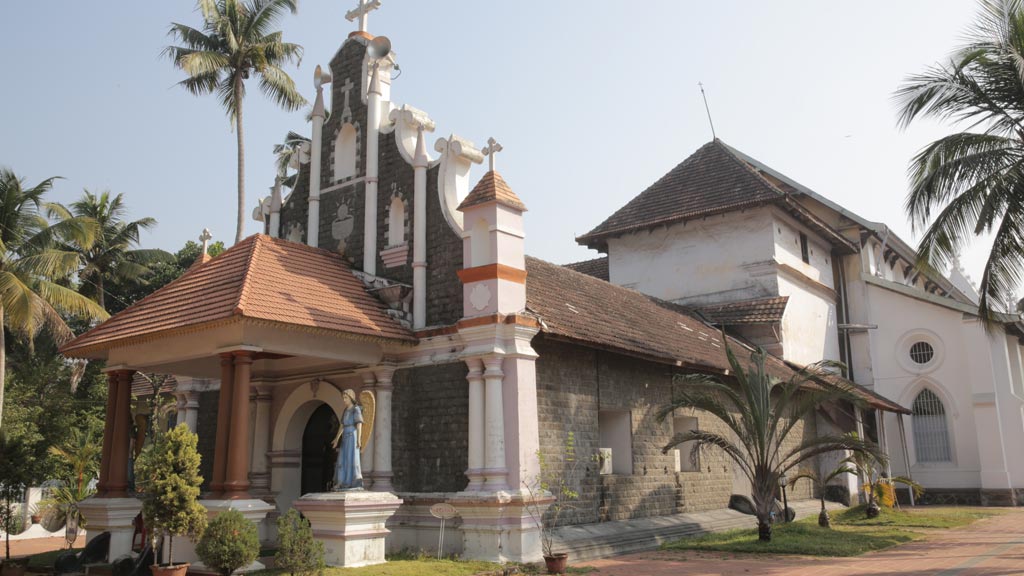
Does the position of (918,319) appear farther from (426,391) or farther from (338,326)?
(338,326)

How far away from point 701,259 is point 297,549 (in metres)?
17.1

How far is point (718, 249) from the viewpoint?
2405cm

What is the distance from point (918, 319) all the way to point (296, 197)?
758 inches

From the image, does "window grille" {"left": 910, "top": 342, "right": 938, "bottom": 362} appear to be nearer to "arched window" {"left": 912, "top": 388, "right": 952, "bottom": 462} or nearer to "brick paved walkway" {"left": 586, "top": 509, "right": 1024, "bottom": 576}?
"arched window" {"left": 912, "top": 388, "right": 952, "bottom": 462}

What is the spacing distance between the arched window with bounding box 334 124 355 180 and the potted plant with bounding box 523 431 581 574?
21.1 ft

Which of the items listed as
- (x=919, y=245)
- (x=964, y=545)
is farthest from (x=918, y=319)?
(x=964, y=545)

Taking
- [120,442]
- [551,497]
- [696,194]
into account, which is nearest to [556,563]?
[551,497]

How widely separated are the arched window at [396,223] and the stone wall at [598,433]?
10.2 feet

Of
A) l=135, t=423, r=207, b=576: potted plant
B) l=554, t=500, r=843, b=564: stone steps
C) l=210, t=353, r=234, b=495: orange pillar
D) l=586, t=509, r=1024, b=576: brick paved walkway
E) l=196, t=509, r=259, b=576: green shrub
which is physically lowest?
l=586, t=509, r=1024, b=576: brick paved walkway

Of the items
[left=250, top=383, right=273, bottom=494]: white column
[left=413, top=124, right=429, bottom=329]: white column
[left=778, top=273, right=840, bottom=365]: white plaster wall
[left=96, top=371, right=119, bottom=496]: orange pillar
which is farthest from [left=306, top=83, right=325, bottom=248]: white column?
[left=778, top=273, right=840, bottom=365]: white plaster wall

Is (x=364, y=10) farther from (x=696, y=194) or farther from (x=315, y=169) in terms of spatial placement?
(x=696, y=194)

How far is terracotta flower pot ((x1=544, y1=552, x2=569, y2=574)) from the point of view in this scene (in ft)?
35.7

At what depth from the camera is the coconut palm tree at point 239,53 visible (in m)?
24.2

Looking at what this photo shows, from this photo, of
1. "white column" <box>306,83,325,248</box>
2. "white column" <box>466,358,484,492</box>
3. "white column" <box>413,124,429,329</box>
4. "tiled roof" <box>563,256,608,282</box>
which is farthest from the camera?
"tiled roof" <box>563,256,608,282</box>
